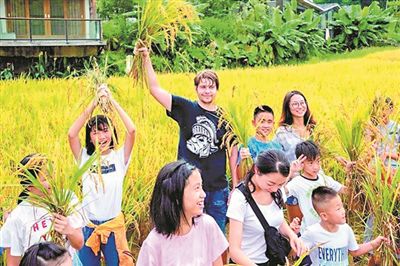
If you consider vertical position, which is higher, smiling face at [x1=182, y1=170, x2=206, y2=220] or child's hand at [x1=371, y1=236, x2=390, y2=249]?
smiling face at [x1=182, y1=170, x2=206, y2=220]

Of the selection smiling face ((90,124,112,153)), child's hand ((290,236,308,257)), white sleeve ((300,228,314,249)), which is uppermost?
smiling face ((90,124,112,153))

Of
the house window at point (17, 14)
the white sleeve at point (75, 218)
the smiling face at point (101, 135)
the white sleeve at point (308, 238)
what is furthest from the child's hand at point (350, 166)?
the house window at point (17, 14)

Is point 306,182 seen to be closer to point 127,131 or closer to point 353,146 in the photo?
point 353,146

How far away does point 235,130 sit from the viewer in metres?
3.62

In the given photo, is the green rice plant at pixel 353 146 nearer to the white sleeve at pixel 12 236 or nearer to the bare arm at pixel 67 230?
the bare arm at pixel 67 230

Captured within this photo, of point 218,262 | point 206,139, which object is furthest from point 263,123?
point 218,262

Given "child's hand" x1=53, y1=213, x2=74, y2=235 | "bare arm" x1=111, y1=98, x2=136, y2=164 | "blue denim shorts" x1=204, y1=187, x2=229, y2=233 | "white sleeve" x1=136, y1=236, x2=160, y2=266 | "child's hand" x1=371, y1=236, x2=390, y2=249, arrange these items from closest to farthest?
1. "white sleeve" x1=136, y1=236, x2=160, y2=266
2. "child's hand" x1=53, y1=213, x2=74, y2=235
3. "child's hand" x1=371, y1=236, x2=390, y2=249
4. "bare arm" x1=111, y1=98, x2=136, y2=164
5. "blue denim shorts" x1=204, y1=187, x2=229, y2=233

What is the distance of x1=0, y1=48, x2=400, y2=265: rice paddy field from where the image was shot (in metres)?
3.78

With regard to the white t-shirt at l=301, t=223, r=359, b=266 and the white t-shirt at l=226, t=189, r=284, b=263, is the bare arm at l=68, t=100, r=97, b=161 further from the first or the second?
the white t-shirt at l=301, t=223, r=359, b=266

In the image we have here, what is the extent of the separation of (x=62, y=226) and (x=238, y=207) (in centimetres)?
76

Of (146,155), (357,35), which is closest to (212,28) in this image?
(357,35)

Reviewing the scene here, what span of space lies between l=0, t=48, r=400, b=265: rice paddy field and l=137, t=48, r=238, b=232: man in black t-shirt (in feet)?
1.08

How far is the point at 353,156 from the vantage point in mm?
3889

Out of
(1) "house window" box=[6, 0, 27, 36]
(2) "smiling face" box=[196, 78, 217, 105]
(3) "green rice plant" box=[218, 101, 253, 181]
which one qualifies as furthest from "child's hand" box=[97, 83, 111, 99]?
(1) "house window" box=[6, 0, 27, 36]
